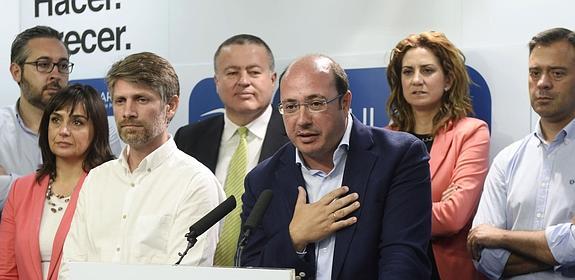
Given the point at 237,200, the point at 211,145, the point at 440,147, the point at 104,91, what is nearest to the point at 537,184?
the point at 440,147

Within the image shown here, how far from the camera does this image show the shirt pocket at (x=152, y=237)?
11.1 feet

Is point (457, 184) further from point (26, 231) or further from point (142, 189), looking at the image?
point (26, 231)

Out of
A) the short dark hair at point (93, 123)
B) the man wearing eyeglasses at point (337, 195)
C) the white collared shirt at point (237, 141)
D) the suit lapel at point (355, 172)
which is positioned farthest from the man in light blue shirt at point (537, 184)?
the short dark hair at point (93, 123)

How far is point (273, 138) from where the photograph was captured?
4.40m

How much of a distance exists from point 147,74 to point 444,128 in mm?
1458

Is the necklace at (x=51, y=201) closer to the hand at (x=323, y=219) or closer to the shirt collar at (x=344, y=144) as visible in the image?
the shirt collar at (x=344, y=144)

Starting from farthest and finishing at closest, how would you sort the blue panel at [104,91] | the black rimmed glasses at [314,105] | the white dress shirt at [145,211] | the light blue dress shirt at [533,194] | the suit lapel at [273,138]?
1. the blue panel at [104,91]
2. the suit lapel at [273,138]
3. the light blue dress shirt at [533,194]
4. the white dress shirt at [145,211]
5. the black rimmed glasses at [314,105]

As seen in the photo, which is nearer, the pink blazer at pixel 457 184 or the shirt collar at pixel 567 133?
the shirt collar at pixel 567 133

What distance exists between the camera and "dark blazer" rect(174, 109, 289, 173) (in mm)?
4383

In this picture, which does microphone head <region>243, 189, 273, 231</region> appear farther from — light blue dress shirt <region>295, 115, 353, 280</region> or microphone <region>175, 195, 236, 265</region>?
light blue dress shirt <region>295, 115, 353, 280</region>

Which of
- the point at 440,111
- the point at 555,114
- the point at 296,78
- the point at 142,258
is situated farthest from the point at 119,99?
the point at 555,114

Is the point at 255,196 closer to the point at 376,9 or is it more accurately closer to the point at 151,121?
the point at 151,121

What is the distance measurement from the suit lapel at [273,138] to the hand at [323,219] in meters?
1.35

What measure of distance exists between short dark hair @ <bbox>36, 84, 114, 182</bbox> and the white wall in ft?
4.14
